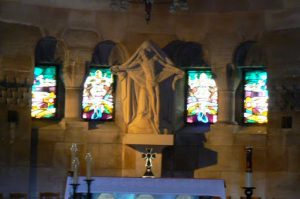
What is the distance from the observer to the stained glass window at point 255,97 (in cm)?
1384

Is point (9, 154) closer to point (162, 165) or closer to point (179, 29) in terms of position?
point (162, 165)

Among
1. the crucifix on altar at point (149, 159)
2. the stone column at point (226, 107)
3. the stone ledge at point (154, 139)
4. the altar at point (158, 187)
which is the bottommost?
the altar at point (158, 187)

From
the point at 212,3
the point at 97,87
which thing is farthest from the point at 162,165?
the point at 212,3

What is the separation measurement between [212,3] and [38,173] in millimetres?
3984

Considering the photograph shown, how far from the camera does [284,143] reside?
13.1m

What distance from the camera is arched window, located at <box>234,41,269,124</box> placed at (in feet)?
45.3

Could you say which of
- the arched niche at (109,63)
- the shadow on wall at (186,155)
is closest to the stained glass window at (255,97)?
the shadow on wall at (186,155)

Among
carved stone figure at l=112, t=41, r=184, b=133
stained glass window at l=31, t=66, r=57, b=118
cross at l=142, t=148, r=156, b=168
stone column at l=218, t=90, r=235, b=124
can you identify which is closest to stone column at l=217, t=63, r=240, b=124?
stone column at l=218, t=90, r=235, b=124

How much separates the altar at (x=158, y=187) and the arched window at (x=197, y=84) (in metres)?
3.17

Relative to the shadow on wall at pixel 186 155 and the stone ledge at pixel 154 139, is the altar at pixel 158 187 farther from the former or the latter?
the shadow on wall at pixel 186 155

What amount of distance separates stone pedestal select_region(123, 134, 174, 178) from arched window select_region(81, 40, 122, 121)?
878mm

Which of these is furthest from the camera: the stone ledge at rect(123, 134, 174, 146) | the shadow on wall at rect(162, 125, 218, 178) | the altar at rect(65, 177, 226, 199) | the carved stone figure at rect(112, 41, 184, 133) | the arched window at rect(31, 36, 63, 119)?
the arched window at rect(31, 36, 63, 119)

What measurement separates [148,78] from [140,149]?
3.72 feet

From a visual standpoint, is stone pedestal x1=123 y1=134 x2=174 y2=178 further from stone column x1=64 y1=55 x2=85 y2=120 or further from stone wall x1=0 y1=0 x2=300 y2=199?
stone column x1=64 y1=55 x2=85 y2=120
